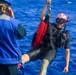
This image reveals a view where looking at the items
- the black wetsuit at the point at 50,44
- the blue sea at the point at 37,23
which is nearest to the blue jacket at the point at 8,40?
the blue sea at the point at 37,23

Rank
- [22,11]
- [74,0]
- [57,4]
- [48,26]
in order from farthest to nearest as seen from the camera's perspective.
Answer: [74,0]
[57,4]
[22,11]
[48,26]

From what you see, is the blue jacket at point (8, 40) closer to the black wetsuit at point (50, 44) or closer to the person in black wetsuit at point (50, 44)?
the person in black wetsuit at point (50, 44)

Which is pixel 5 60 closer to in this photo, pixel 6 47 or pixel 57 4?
pixel 6 47

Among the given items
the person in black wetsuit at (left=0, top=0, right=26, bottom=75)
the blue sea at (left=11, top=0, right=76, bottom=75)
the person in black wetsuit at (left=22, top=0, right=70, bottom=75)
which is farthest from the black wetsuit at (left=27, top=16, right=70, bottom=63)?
the person in black wetsuit at (left=0, top=0, right=26, bottom=75)

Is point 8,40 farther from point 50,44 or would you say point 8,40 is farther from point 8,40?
point 50,44

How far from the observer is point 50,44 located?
809cm

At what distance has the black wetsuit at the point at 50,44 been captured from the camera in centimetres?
798

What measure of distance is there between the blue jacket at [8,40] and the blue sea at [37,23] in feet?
4.17

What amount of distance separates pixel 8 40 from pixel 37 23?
36.1 ft

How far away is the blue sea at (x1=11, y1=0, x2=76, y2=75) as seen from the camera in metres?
10.6

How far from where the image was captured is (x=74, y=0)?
2361 cm

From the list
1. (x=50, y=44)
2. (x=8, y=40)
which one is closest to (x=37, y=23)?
(x=50, y=44)

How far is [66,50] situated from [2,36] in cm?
303

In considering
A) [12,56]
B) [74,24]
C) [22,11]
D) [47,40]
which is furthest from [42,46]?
[22,11]
